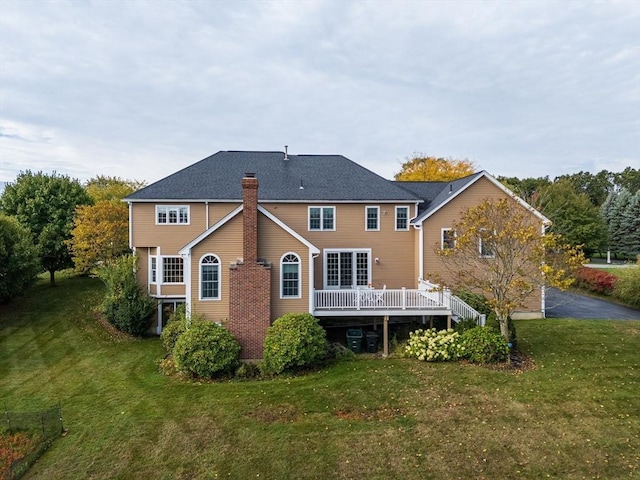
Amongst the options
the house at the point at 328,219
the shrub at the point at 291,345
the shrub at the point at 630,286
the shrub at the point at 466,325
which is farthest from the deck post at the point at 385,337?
the shrub at the point at 630,286

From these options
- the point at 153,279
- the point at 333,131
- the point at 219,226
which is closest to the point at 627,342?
the point at 219,226

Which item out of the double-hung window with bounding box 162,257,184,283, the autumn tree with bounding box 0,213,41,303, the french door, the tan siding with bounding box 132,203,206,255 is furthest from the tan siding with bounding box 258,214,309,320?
the autumn tree with bounding box 0,213,41,303

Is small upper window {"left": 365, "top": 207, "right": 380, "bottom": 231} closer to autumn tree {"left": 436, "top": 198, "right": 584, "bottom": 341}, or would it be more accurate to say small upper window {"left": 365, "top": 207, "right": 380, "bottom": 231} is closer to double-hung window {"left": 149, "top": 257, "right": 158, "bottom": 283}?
autumn tree {"left": 436, "top": 198, "right": 584, "bottom": 341}

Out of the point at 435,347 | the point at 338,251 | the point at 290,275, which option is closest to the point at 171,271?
the point at 290,275

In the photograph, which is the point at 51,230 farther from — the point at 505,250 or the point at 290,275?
the point at 505,250

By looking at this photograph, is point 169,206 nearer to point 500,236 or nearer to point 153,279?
point 153,279

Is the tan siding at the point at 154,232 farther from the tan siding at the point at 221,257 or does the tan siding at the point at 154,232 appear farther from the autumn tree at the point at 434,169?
the autumn tree at the point at 434,169
